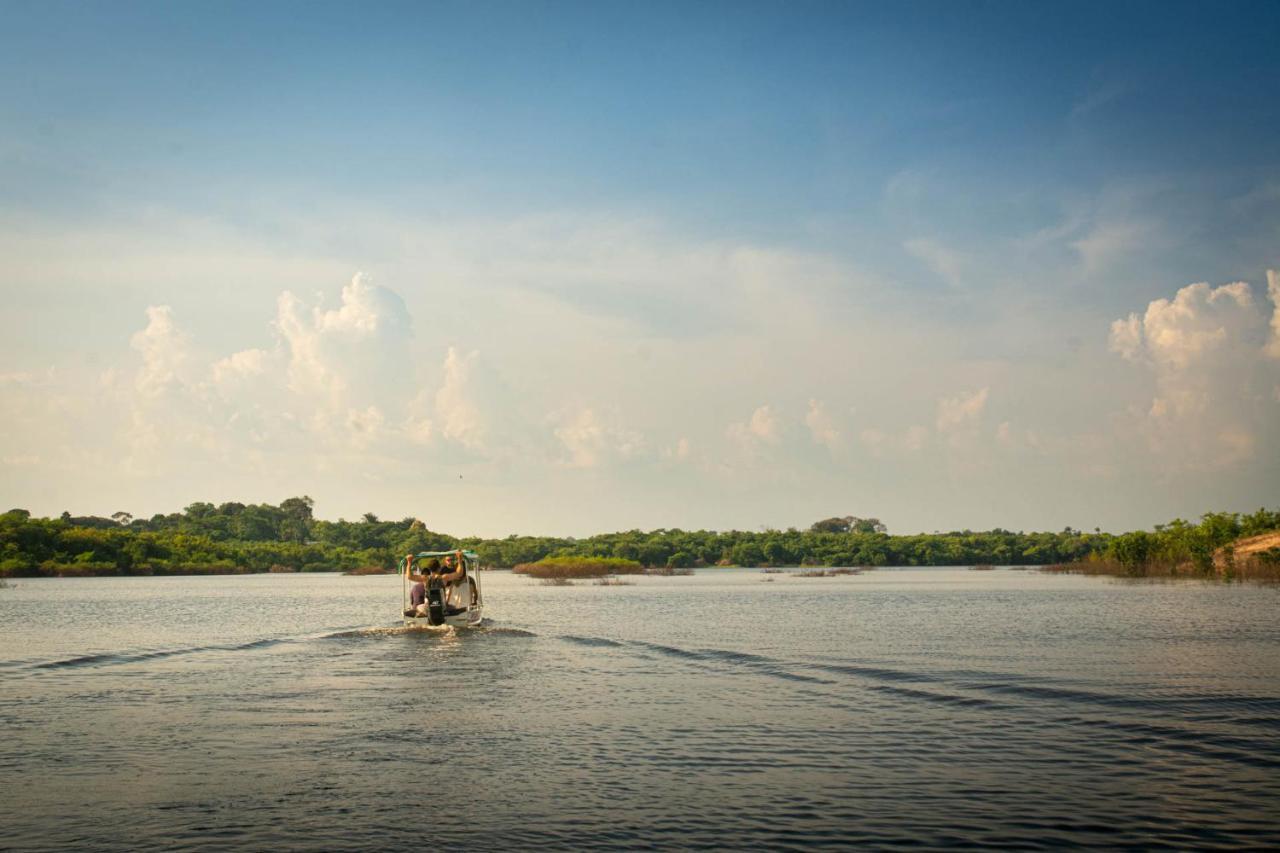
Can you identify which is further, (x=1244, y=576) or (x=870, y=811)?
(x=1244, y=576)

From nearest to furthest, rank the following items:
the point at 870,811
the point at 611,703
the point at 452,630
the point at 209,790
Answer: the point at 870,811
the point at 209,790
the point at 611,703
the point at 452,630

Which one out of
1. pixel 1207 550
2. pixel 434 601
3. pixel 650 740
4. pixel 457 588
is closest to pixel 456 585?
pixel 457 588

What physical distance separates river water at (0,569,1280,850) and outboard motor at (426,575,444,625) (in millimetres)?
2060

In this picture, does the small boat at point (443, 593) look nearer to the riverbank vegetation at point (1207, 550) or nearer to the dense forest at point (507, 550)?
the riverbank vegetation at point (1207, 550)

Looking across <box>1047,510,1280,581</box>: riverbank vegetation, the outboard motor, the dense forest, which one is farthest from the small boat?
the dense forest

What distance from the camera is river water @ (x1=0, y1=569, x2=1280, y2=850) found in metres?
13.9

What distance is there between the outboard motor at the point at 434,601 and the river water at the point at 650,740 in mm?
2060

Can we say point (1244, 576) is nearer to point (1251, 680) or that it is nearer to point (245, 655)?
point (1251, 680)

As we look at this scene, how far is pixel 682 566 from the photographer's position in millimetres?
168125

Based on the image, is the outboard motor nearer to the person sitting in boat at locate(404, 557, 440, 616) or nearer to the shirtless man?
the shirtless man

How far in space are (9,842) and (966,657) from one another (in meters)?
26.2

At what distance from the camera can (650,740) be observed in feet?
65.2

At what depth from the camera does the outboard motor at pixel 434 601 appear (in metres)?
44.2

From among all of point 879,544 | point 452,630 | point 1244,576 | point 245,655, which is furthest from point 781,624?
point 879,544
